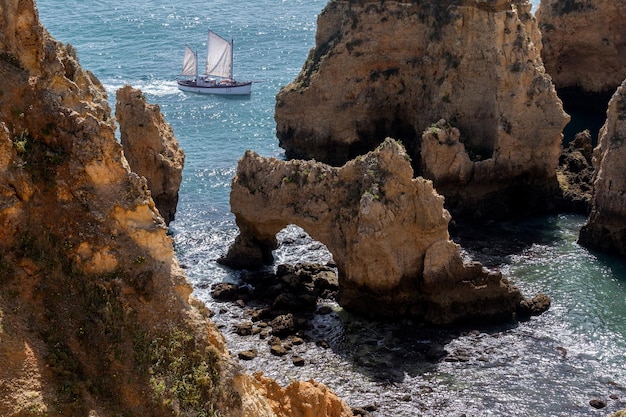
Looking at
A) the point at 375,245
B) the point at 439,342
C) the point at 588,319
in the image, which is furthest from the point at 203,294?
the point at 588,319

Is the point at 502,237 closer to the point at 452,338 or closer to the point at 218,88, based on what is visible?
the point at 452,338

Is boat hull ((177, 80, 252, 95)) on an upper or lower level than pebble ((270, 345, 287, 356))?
upper

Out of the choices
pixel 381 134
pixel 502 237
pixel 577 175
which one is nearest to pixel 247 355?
pixel 502 237

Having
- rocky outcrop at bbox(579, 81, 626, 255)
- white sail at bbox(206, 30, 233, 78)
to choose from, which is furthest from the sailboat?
rocky outcrop at bbox(579, 81, 626, 255)

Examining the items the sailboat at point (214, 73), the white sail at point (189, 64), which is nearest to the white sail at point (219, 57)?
the sailboat at point (214, 73)

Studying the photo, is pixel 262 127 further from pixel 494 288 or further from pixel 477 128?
pixel 494 288

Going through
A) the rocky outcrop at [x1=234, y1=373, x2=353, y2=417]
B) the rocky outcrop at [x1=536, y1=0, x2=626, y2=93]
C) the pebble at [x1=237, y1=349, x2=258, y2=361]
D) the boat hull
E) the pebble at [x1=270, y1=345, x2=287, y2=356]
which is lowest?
the pebble at [x1=237, y1=349, x2=258, y2=361]

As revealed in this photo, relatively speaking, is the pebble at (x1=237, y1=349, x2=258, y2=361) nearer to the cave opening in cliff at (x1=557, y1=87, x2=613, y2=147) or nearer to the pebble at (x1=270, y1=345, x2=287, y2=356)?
the pebble at (x1=270, y1=345, x2=287, y2=356)
